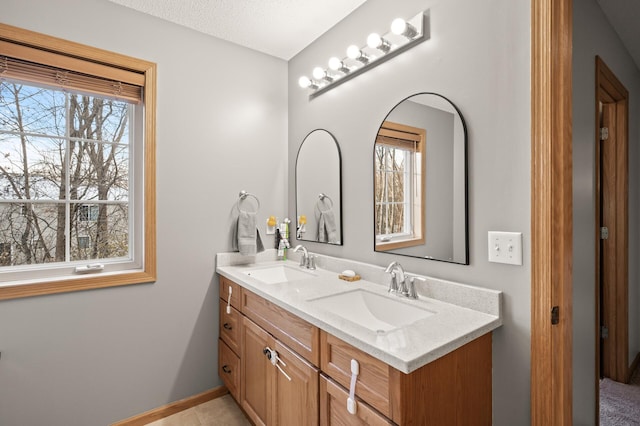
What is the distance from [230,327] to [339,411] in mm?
1048

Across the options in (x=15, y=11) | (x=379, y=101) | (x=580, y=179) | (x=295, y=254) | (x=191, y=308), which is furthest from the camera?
(x=295, y=254)

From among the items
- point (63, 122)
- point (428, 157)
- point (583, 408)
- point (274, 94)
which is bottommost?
point (583, 408)

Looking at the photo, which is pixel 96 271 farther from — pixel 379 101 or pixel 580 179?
pixel 580 179

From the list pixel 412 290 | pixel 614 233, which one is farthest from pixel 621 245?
pixel 412 290

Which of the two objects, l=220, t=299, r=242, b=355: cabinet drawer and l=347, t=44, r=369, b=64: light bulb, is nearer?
l=347, t=44, r=369, b=64: light bulb

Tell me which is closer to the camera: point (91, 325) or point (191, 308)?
point (91, 325)

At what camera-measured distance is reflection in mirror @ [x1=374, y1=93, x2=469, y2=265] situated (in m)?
1.35

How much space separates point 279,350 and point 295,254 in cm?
99

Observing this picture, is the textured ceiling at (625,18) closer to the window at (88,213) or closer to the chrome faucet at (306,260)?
the chrome faucet at (306,260)

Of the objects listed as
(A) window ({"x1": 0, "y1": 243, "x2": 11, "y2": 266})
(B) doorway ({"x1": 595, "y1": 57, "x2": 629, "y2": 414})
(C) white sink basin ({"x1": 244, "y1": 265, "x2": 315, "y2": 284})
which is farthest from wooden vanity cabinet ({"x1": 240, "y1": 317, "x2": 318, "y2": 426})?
(B) doorway ({"x1": 595, "y1": 57, "x2": 629, "y2": 414})

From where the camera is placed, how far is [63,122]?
1.79 meters

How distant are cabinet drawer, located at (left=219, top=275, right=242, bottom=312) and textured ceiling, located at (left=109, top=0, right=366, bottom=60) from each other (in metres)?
1.61

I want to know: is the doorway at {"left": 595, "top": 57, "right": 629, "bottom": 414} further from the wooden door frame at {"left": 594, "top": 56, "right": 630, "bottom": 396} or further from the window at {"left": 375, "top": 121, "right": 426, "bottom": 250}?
the window at {"left": 375, "top": 121, "right": 426, "bottom": 250}

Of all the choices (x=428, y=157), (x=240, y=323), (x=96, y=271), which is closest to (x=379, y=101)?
(x=428, y=157)
